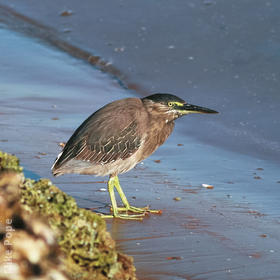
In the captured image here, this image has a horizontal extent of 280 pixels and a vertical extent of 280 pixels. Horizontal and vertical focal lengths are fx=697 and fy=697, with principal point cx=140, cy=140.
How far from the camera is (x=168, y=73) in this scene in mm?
10578

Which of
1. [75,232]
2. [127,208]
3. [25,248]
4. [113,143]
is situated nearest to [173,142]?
[113,143]

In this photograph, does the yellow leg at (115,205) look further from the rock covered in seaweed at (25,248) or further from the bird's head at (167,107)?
the rock covered in seaweed at (25,248)

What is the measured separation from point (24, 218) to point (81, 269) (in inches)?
24.4

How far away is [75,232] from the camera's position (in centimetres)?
354

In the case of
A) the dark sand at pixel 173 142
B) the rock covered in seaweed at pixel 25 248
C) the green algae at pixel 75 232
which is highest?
the rock covered in seaweed at pixel 25 248

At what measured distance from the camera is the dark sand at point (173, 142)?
17.0 feet

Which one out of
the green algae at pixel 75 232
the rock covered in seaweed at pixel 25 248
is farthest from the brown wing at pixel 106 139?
the rock covered in seaweed at pixel 25 248

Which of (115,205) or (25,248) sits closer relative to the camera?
(25,248)

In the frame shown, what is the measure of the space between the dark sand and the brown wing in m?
0.39

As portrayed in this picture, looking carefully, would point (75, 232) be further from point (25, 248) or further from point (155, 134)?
point (155, 134)

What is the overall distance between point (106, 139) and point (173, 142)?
2.04 metres

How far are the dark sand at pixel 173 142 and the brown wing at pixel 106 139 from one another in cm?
39

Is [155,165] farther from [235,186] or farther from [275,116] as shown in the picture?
[275,116]


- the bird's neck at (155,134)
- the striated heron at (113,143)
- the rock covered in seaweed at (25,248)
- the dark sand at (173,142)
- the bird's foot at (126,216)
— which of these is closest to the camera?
the rock covered in seaweed at (25,248)
